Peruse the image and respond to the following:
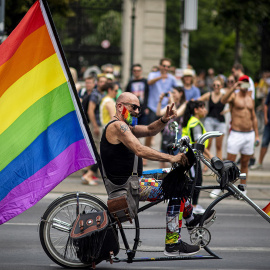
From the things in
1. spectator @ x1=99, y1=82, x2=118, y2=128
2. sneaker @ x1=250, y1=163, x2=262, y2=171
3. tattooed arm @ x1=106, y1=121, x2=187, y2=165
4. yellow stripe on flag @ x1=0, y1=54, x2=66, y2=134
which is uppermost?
yellow stripe on flag @ x1=0, y1=54, x2=66, y2=134

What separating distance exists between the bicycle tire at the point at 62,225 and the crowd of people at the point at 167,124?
372 millimetres

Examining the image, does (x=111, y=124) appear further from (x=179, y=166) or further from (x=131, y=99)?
(x=179, y=166)

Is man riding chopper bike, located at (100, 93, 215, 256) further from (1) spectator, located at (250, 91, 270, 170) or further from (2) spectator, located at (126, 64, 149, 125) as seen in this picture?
(1) spectator, located at (250, 91, 270, 170)

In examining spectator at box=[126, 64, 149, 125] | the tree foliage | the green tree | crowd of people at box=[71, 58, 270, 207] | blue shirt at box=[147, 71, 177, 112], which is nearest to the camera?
crowd of people at box=[71, 58, 270, 207]

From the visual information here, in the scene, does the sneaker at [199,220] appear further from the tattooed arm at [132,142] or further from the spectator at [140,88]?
the spectator at [140,88]

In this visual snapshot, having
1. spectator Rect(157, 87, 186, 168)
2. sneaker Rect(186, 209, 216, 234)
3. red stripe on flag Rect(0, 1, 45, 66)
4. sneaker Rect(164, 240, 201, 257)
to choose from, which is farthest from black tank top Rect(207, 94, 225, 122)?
red stripe on flag Rect(0, 1, 45, 66)

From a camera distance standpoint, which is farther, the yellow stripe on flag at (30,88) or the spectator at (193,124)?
the spectator at (193,124)

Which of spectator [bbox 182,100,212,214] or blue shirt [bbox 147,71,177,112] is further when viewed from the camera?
blue shirt [bbox 147,71,177,112]

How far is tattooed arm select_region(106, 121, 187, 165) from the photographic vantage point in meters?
5.53

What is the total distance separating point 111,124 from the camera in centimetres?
576

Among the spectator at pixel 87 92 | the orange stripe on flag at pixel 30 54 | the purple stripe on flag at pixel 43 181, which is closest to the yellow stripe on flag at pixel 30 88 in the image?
the orange stripe on flag at pixel 30 54

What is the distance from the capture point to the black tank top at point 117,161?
19.0 feet

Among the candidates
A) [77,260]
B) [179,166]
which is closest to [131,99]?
[179,166]

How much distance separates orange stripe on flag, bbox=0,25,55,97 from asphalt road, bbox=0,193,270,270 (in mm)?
1750
